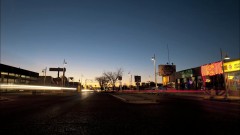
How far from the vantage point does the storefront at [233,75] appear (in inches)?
1361

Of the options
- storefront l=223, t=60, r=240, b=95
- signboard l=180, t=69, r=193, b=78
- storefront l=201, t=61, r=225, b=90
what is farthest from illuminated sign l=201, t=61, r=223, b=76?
signboard l=180, t=69, r=193, b=78

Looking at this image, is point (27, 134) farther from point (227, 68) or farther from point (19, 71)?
point (19, 71)

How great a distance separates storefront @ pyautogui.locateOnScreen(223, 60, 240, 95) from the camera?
34.6 m

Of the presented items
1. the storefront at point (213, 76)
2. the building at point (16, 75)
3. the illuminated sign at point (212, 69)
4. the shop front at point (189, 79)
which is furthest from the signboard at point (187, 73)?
the building at point (16, 75)

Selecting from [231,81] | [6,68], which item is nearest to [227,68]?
[231,81]

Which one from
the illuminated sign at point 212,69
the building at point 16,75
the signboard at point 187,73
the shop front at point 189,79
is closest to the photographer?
the illuminated sign at point 212,69

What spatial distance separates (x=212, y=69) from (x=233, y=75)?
25.0ft

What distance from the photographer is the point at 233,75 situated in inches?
1419

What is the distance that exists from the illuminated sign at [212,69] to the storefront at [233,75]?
10.4ft

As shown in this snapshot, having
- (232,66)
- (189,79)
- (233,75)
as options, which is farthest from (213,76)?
(189,79)

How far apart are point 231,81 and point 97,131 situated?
37.3m

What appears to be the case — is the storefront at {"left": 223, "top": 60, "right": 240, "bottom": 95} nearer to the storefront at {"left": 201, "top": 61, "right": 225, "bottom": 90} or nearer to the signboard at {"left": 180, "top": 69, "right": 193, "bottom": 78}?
the storefront at {"left": 201, "top": 61, "right": 225, "bottom": 90}

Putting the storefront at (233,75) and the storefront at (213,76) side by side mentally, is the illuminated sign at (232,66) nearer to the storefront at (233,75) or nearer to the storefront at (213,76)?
the storefront at (233,75)

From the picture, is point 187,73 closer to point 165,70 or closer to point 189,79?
point 189,79
